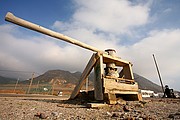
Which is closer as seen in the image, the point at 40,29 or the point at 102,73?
the point at 40,29

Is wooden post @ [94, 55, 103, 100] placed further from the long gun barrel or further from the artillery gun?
the long gun barrel

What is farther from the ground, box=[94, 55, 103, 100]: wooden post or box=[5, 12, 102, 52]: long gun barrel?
box=[5, 12, 102, 52]: long gun barrel

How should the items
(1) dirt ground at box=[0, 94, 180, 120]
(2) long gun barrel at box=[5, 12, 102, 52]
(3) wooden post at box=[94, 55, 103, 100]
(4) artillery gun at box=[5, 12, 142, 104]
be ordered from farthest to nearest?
(3) wooden post at box=[94, 55, 103, 100] < (4) artillery gun at box=[5, 12, 142, 104] < (2) long gun barrel at box=[5, 12, 102, 52] < (1) dirt ground at box=[0, 94, 180, 120]

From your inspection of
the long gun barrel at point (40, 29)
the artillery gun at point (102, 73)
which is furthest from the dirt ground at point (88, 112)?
the long gun barrel at point (40, 29)

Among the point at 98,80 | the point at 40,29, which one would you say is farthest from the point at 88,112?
the point at 40,29

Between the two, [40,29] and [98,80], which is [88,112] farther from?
[40,29]

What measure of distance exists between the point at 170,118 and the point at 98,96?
2.97 metres

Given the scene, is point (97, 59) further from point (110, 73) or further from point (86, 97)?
point (86, 97)

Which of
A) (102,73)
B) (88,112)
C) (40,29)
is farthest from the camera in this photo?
(102,73)

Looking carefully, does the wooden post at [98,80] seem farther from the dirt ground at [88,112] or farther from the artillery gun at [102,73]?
the dirt ground at [88,112]

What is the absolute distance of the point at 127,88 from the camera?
6.43 meters

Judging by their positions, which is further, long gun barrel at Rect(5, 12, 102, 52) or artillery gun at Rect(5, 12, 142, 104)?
artillery gun at Rect(5, 12, 142, 104)

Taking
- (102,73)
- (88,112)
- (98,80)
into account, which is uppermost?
(102,73)

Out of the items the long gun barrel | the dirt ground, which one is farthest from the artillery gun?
the dirt ground
